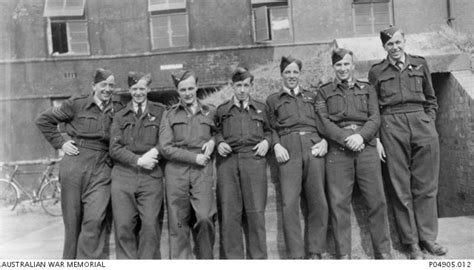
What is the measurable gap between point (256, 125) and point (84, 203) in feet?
5.54

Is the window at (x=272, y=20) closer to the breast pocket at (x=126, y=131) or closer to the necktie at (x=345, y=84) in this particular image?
the necktie at (x=345, y=84)

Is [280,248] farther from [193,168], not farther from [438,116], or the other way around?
[438,116]

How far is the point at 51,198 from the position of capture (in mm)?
9805

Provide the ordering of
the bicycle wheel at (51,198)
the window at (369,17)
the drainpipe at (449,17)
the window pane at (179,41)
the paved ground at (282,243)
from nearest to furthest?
1. the paved ground at (282,243)
2. the bicycle wheel at (51,198)
3. the drainpipe at (449,17)
4. the window at (369,17)
5. the window pane at (179,41)

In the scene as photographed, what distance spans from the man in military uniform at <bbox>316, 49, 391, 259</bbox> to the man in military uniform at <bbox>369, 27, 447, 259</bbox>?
19 cm

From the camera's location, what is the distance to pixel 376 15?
13.1 meters

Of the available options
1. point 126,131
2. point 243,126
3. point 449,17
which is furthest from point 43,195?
point 449,17

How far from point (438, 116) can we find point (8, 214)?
27.5ft

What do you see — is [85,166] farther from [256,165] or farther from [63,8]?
[63,8]

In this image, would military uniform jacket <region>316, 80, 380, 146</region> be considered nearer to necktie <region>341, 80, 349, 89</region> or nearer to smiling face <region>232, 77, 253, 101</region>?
necktie <region>341, 80, 349, 89</region>

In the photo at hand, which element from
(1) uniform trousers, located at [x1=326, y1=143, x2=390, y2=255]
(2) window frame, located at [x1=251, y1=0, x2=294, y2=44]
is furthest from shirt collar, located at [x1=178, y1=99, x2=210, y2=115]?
(2) window frame, located at [x1=251, y1=0, x2=294, y2=44]

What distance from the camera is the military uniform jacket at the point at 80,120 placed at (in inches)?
161

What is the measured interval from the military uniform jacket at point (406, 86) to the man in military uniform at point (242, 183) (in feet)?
3.77

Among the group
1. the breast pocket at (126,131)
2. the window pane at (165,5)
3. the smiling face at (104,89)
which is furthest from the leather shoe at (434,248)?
the window pane at (165,5)
